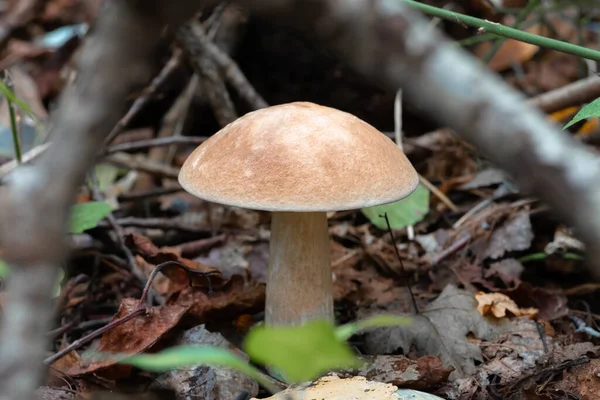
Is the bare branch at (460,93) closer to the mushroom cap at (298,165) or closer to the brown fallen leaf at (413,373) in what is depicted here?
the mushroom cap at (298,165)

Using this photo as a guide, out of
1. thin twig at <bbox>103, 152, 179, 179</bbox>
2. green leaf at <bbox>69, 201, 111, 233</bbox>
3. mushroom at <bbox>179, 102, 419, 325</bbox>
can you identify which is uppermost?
mushroom at <bbox>179, 102, 419, 325</bbox>

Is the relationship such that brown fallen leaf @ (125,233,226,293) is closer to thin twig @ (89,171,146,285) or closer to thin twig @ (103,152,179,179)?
thin twig @ (89,171,146,285)

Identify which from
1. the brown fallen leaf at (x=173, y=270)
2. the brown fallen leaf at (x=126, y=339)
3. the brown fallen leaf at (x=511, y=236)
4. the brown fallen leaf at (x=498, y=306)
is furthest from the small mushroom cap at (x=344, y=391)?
the brown fallen leaf at (x=511, y=236)

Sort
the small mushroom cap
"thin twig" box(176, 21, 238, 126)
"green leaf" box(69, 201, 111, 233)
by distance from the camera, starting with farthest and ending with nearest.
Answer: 1. "thin twig" box(176, 21, 238, 126)
2. "green leaf" box(69, 201, 111, 233)
3. the small mushroom cap

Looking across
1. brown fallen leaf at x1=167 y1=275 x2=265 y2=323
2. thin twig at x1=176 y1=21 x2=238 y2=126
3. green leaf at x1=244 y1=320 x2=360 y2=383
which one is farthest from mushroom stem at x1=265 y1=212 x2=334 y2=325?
thin twig at x1=176 y1=21 x2=238 y2=126

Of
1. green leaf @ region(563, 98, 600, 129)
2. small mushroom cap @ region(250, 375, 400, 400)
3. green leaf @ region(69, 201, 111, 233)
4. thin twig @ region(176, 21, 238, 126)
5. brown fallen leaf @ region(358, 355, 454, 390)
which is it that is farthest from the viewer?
thin twig @ region(176, 21, 238, 126)

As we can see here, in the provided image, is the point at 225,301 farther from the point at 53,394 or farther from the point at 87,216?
the point at 53,394

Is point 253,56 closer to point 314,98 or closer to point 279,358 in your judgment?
point 314,98

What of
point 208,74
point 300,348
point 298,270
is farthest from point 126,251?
point 300,348

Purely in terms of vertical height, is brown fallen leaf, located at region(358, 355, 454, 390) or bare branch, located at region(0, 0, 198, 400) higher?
bare branch, located at region(0, 0, 198, 400)
